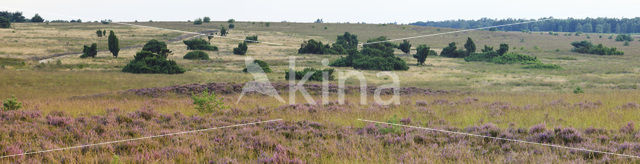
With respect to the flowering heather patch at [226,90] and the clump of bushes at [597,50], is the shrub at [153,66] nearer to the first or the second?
the flowering heather patch at [226,90]

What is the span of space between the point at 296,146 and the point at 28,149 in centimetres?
413

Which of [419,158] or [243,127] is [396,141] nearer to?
[419,158]

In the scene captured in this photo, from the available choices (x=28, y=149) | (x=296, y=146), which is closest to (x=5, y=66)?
(x=28, y=149)

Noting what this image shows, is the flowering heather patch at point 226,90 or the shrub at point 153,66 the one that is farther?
the shrub at point 153,66

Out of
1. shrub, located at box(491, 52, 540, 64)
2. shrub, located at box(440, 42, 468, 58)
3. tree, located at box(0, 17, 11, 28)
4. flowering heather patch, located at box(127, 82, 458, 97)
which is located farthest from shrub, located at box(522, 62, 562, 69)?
tree, located at box(0, 17, 11, 28)

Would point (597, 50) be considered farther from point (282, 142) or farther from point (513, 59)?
point (282, 142)

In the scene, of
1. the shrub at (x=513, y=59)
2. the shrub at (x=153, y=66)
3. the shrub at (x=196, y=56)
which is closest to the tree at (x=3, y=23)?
the shrub at (x=196, y=56)

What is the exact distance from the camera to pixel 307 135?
28.5 ft

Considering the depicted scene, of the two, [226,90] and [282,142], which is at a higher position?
[282,142]

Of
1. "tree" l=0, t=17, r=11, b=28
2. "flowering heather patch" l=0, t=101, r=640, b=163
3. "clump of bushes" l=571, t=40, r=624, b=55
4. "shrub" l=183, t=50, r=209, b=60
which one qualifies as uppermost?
"tree" l=0, t=17, r=11, b=28

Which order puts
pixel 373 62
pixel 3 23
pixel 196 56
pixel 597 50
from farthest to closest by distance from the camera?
pixel 3 23
pixel 597 50
pixel 196 56
pixel 373 62

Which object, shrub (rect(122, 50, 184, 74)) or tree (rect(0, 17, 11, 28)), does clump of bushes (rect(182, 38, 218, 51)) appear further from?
tree (rect(0, 17, 11, 28))

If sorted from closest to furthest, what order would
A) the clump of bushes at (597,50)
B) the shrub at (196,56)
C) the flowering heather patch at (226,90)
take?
the flowering heather patch at (226,90), the shrub at (196,56), the clump of bushes at (597,50)

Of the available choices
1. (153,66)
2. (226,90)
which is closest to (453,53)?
(153,66)
